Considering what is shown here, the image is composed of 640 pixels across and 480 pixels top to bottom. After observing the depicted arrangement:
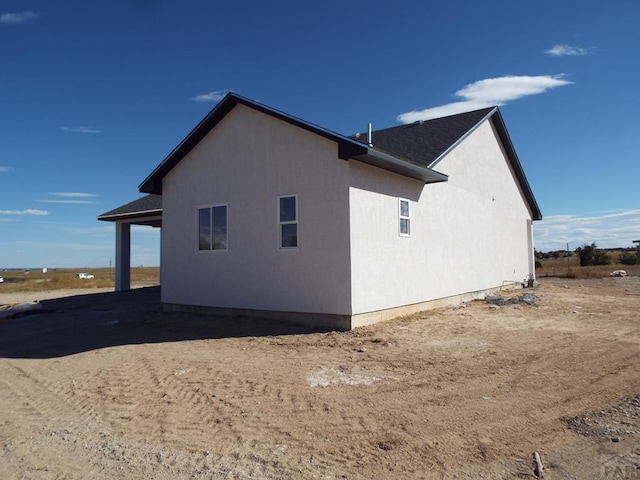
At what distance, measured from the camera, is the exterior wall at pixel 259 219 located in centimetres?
1064

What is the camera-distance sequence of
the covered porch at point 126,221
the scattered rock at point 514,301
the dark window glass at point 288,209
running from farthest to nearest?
the covered porch at point 126,221
the scattered rock at point 514,301
the dark window glass at point 288,209

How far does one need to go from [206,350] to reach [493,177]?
13963 mm

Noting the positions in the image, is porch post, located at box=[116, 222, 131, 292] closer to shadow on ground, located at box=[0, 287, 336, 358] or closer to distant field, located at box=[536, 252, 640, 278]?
shadow on ground, located at box=[0, 287, 336, 358]

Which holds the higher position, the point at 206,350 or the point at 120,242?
the point at 120,242

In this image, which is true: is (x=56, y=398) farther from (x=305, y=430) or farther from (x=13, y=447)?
(x=305, y=430)

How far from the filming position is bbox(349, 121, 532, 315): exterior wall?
1089 cm

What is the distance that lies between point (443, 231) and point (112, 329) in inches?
379

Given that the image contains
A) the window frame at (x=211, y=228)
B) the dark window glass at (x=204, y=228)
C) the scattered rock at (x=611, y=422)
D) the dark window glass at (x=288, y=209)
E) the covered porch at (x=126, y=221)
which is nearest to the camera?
the scattered rock at (x=611, y=422)

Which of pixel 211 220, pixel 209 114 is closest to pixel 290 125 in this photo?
pixel 209 114

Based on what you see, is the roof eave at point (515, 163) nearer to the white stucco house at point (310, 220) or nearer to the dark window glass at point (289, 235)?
the white stucco house at point (310, 220)

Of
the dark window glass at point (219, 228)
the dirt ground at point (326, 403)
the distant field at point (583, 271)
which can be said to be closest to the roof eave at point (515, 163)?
the distant field at point (583, 271)

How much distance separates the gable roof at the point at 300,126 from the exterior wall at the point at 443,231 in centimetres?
36

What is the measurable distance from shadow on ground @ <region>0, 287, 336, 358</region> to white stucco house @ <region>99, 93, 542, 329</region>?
57 cm

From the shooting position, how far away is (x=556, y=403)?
5641mm
